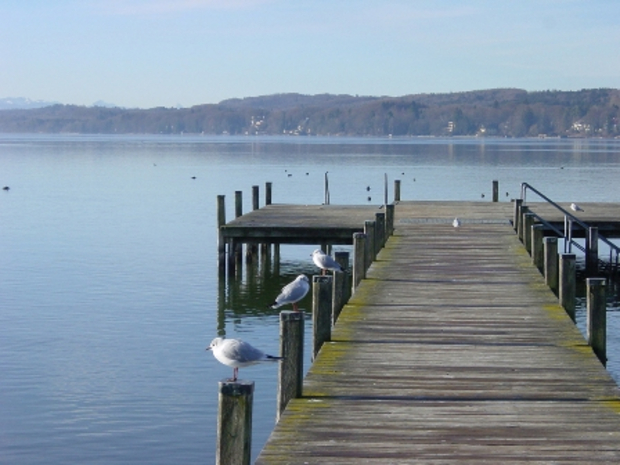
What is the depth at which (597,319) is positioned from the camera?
11125 mm

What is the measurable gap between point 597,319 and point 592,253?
1244 cm

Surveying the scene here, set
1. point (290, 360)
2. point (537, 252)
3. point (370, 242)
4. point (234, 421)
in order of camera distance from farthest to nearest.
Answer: point (537, 252) → point (370, 242) → point (290, 360) → point (234, 421)

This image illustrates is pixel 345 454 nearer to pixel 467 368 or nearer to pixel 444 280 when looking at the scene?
pixel 467 368

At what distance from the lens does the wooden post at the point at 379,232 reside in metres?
17.9

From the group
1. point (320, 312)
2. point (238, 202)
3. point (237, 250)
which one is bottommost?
point (237, 250)

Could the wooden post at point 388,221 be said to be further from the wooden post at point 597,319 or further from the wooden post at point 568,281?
the wooden post at point 597,319

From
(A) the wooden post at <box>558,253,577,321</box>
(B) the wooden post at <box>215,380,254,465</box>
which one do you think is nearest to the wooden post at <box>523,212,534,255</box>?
(A) the wooden post at <box>558,253,577,321</box>

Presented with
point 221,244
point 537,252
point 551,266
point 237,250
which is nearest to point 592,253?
point 537,252

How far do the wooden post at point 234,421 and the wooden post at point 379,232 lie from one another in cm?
1101

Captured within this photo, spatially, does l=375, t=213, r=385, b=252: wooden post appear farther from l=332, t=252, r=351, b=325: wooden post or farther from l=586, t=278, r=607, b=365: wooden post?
l=586, t=278, r=607, b=365: wooden post

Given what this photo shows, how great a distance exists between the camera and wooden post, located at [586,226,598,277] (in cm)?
2316

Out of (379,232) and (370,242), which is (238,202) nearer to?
(379,232)

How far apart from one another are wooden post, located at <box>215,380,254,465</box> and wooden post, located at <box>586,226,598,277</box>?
689 inches

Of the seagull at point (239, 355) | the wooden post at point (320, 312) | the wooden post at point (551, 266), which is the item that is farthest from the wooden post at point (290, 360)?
the wooden post at point (551, 266)
